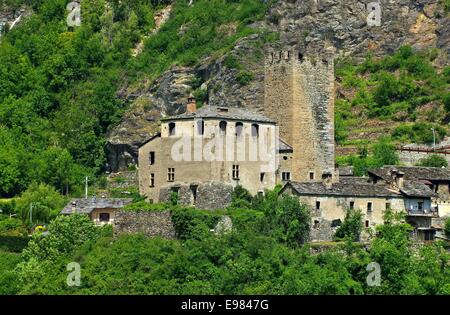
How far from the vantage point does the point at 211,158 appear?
72.4 metres

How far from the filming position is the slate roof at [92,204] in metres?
78.0

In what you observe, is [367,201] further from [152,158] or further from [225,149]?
[152,158]

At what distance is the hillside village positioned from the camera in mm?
65000

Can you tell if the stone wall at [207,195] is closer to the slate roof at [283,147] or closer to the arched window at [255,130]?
the arched window at [255,130]

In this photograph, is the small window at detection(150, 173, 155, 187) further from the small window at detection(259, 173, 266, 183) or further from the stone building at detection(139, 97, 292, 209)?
the small window at detection(259, 173, 266, 183)

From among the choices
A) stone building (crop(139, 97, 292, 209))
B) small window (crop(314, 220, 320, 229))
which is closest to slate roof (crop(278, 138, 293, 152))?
stone building (crop(139, 97, 292, 209))

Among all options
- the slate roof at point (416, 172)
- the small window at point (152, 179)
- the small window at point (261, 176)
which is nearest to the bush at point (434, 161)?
the slate roof at point (416, 172)

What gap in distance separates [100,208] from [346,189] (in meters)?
15.5

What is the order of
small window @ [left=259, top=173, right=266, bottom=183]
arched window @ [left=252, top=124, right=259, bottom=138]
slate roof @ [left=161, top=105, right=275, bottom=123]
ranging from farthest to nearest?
arched window @ [left=252, top=124, right=259, bottom=138] → small window @ [left=259, top=173, right=266, bottom=183] → slate roof @ [left=161, top=105, right=275, bottom=123]

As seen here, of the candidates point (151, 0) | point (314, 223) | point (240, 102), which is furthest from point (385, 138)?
point (151, 0)

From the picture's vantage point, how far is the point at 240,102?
3969 inches

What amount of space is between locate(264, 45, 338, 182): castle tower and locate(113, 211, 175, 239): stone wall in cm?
965

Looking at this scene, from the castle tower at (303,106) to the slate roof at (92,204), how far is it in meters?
9.97

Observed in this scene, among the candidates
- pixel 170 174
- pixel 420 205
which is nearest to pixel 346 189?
pixel 420 205
